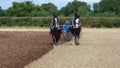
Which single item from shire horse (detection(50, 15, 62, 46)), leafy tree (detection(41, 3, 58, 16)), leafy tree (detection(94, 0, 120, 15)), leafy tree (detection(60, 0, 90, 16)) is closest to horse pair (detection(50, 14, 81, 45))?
shire horse (detection(50, 15, 62, 46))

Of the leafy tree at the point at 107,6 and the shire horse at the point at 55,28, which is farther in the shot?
the leafy tree at the point at 107,6

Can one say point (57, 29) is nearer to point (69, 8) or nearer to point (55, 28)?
point (55, 28)

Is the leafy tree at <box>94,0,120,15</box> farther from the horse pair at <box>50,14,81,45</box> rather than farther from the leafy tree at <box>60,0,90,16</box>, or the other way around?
the horse pair at <box>50,14,81,45</box>

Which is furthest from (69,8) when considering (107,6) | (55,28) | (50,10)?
(55,28)

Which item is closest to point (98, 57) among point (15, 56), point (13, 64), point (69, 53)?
point (69, 53)

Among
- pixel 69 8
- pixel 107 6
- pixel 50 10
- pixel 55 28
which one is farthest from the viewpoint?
pixel 69 8

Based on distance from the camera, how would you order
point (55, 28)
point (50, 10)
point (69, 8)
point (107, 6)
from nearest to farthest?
point (55, 28)
point (50, 10)
point (107, 6)
point (69, 8)

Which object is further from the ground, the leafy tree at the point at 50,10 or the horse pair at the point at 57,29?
the horse pair at the point at 57,29

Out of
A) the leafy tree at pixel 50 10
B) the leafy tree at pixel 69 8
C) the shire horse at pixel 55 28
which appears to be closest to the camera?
the shire horse at pixel 55 28

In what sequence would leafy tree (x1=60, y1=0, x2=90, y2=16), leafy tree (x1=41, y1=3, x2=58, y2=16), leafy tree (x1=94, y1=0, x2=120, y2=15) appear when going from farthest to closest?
leafy tree (x1=60, y1=0, x2=90, y2=16) → leafy tree (x1=94, y1=0, x2=120, y2=15) → leafy tree (x1=41, y1=3, x2=58, y2=16)

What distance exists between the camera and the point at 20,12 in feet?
258

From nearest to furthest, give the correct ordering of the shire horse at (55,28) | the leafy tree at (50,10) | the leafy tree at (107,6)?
the shire horse at (55,28) → the leafy tree at (50,10) → the leafy tree at (107,6)

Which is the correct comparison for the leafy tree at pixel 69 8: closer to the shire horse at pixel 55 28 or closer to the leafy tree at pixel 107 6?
the leafy tree at pixel 107 6

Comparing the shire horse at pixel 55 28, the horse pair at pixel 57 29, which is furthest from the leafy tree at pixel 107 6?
the shire horse at pixel 55 28
